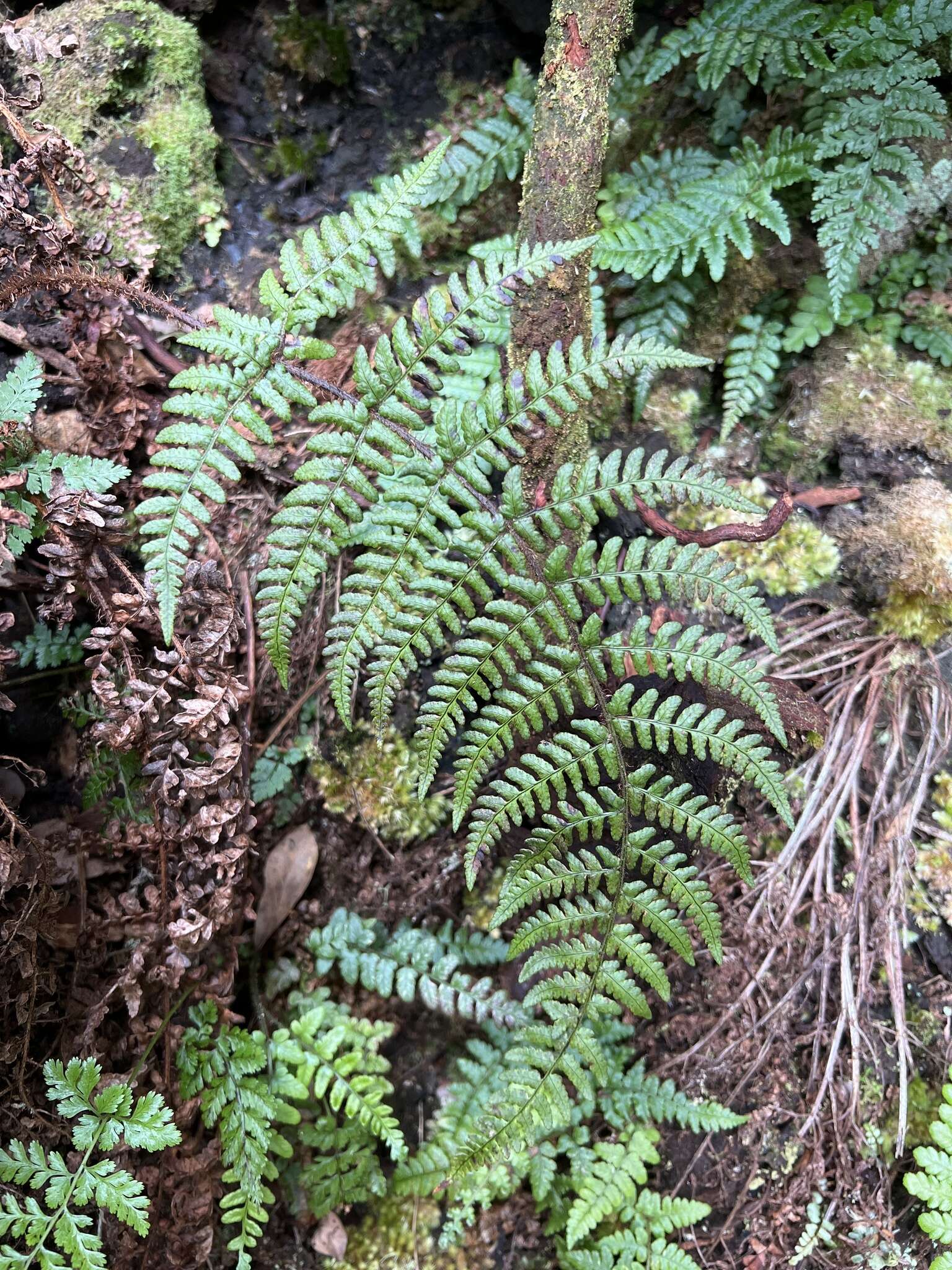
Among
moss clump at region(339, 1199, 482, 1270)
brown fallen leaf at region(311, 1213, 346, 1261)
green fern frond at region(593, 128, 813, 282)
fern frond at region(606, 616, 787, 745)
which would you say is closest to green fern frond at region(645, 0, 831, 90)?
green fern frond at region(593, 128, 813, 282)

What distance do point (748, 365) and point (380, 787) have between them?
2297 mm

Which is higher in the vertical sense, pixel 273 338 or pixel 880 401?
pixel 880 401

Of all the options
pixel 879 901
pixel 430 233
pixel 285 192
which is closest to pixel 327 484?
pixel 430 233

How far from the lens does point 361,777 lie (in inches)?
126

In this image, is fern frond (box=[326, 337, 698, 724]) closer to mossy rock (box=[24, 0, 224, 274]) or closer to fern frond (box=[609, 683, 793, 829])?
fern frond (box=[609, 683, 793, 829])

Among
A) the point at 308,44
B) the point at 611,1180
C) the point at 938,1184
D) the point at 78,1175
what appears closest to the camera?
the point at 78,1175

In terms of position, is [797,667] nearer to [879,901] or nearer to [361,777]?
[879,901]

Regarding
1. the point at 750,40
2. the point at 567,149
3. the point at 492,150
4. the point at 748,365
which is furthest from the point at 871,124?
the point at 492,150

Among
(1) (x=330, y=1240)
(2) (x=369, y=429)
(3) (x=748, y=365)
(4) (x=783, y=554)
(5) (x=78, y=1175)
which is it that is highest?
(3) (x=748, y=365)

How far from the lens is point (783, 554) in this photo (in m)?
3.28

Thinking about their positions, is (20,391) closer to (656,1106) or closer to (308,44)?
(308,44)

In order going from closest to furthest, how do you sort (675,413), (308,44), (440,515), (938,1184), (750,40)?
1. (440,515)
2. (938,1184)
3. (750,40)
4. (675,413)
5. (308,44)

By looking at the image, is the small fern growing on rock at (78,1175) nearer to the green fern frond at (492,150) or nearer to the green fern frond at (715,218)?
the green fern frond at (715,218)

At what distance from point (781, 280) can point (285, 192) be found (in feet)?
7.17
